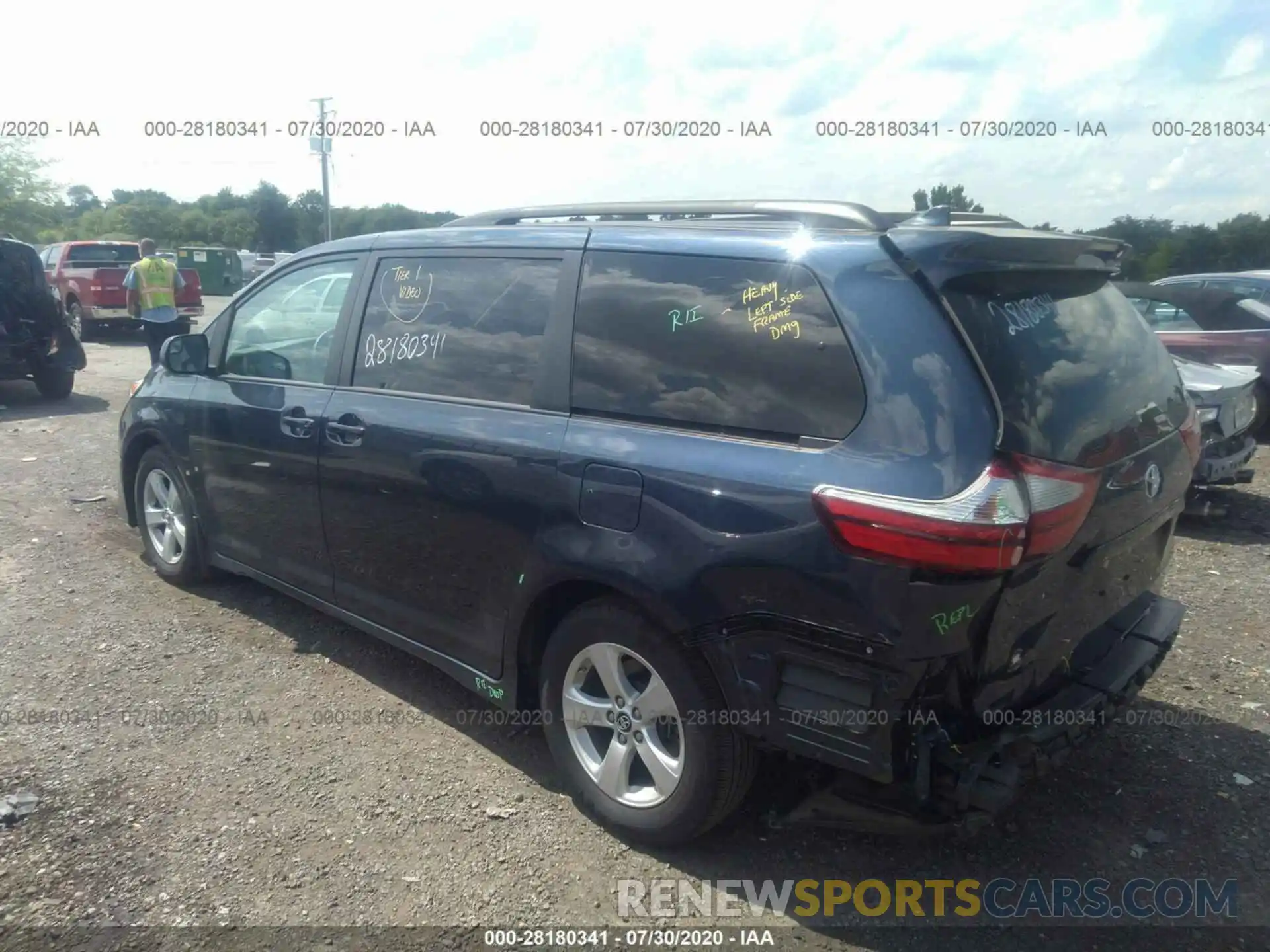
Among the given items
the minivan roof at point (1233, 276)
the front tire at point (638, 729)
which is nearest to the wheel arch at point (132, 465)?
the front tire at point (638, 729)

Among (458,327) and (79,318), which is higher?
(458,327)

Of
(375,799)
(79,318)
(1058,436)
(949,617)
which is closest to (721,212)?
(1058,436)

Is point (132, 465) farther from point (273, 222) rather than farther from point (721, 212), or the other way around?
point (273, 222)

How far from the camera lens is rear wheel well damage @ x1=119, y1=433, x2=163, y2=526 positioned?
5152mm

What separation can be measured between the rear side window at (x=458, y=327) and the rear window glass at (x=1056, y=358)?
1.42 metres

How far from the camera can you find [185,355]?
4641 millimetres

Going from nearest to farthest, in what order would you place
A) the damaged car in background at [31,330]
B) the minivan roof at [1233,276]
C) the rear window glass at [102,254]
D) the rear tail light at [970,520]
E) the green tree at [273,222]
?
the rear tail light at [970,520]
the minivan roof at [1233,276]
the damaged car in background at [31,330]
the rear window glass at [102,254]
the green tree at [273,222]

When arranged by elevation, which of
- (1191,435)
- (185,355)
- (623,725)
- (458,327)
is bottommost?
(623,725)

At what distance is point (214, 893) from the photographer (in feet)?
9.15

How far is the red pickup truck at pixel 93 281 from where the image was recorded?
17.6 m

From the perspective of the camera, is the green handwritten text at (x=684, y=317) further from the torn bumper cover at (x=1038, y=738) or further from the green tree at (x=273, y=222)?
the green tree at (x=273, y=222)

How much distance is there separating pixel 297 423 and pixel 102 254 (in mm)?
17771

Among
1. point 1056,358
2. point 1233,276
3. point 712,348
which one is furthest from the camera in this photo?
point 1233,276

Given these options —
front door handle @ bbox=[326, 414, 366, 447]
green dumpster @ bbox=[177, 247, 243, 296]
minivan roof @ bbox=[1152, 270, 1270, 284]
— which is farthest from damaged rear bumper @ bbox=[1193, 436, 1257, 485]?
green dumpster @ bbox=[177, 247, 243, 296]
